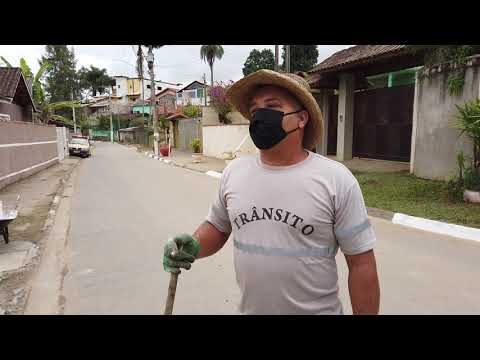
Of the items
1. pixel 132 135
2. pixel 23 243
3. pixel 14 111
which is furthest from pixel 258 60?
pixel 23 243

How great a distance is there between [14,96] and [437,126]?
18.0m

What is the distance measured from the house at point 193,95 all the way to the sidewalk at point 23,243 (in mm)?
40432

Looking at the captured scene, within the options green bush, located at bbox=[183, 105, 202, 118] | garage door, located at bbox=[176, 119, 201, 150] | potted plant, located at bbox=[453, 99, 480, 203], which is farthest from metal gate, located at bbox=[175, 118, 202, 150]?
potted plant, located at bbox=[453, 99, 480, 203]

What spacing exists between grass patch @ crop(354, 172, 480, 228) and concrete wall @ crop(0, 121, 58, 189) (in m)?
9.77

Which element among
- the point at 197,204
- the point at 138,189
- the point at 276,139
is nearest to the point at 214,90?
the point at 138,189

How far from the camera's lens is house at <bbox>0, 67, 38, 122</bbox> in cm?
1709

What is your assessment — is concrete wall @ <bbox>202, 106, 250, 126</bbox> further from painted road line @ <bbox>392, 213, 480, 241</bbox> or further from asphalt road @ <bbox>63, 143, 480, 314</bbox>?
painted road line @ <bbox>392, 213, 480, 241</bbox>

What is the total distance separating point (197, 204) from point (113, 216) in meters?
1.75

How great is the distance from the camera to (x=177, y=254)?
171 centimetres

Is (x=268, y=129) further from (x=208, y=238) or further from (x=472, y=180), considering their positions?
(x=472, y=180)

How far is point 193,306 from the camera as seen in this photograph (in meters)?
3.53

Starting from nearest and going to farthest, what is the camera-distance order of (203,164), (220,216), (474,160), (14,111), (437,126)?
(220,216), (474,160), (437,126), (203,164), (14,111)

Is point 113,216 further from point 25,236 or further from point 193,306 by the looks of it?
point 193,306
